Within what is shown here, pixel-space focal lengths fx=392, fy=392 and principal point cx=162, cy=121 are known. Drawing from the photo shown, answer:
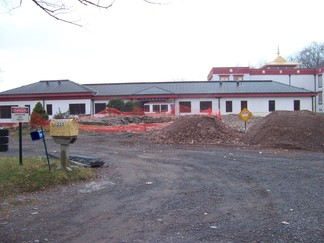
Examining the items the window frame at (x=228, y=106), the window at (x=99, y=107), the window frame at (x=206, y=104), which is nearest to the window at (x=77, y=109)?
the window at (x=99, y=107)

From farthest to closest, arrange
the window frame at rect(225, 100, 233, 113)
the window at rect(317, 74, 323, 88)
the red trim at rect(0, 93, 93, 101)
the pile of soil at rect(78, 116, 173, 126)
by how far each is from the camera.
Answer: the window at rect(317, 74, 323, 88) < the window frame at rect(225, 100, 233, 113) < the red trim at rect(0, 93, 93, 101) < the pile of soil at rect(78, 116, 173, 126)

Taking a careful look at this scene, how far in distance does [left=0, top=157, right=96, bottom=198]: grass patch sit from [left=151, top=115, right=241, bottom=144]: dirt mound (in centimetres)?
1054

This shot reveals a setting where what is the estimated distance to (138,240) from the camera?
208 inches

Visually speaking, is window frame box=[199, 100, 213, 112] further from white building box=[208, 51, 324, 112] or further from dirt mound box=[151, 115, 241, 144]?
dirt mound box=[151, 115, 241, 144]

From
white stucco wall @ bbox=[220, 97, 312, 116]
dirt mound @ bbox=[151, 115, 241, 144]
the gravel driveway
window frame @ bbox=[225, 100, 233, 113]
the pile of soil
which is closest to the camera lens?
the gravel driveway

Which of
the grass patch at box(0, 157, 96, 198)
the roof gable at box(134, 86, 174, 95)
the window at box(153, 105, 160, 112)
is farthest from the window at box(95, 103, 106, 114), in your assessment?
the grass patch at box(0, 157, 96, 198)

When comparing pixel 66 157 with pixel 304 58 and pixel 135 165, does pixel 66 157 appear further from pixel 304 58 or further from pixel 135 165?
pixel 304 58

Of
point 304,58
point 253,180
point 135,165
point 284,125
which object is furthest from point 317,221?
point 304,58

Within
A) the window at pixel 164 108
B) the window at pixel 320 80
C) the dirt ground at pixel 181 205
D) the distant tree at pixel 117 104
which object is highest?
the window at pixel 320 80

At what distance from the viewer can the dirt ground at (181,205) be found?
553cm

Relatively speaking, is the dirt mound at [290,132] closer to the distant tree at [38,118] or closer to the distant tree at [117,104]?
the distant tree at [38,118]

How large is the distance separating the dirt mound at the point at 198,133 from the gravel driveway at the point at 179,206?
Answer: 7.83 metres

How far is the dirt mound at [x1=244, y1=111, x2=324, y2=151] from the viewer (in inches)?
691

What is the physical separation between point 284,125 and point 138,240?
15.4 metres
